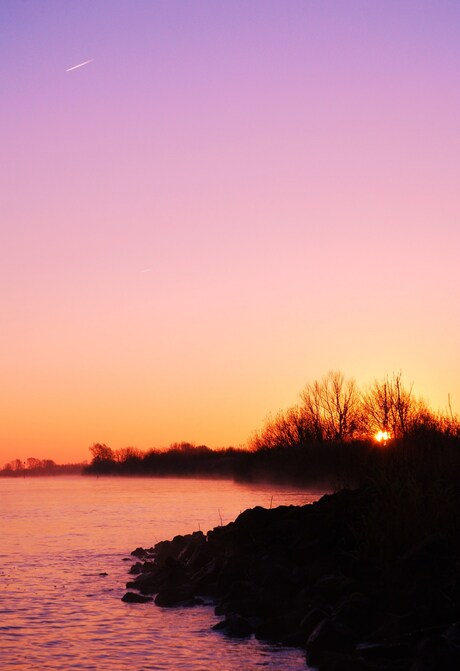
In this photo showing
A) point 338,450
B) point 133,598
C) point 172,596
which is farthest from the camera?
point 338,450

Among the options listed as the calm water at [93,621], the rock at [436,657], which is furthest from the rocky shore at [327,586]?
the calm water at [93,621]

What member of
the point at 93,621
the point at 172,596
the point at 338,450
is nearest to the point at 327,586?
the point at 172,596

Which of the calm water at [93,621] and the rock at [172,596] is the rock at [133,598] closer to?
the calm water at [93,621]

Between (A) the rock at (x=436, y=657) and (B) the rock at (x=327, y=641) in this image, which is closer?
(A) the rock at (x=436, y=657)

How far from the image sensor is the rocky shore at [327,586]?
13.3 m

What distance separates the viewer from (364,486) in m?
22.0

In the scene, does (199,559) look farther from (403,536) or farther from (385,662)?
(385,662)

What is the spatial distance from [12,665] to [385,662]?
21.0 ft

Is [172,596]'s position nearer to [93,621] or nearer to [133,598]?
[133,598]

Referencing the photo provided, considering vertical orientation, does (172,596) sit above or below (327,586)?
below

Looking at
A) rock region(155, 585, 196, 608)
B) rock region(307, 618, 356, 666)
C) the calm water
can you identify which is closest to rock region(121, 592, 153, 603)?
the calm water

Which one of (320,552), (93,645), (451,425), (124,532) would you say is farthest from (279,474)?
(93,645)

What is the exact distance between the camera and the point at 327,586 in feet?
56.1

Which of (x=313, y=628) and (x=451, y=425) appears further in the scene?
(x=451, y=425)
